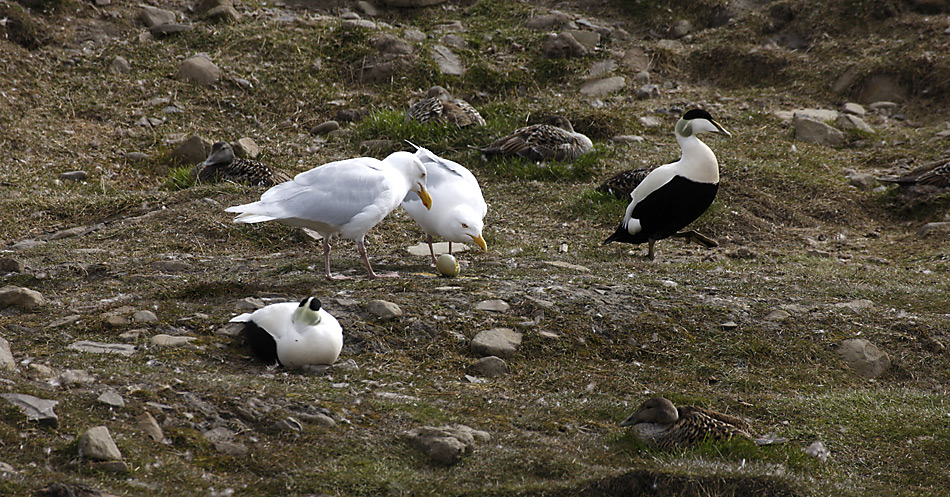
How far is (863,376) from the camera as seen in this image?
206 inches

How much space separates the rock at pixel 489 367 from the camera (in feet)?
16.0

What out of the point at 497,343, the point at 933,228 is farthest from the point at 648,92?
the point at 497,343

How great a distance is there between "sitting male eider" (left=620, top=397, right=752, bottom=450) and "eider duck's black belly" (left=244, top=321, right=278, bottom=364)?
1.82 metres

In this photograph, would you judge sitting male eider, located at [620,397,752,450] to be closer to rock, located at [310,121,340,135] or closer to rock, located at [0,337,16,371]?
rock, located at [0,337,16,371]

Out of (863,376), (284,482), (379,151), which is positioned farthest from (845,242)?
(284,482)

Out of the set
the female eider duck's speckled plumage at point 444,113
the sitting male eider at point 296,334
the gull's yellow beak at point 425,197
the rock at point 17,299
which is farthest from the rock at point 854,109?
the rock at point 17,299

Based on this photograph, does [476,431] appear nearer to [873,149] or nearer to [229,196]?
[229,196]

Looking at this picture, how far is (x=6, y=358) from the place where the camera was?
411 cm

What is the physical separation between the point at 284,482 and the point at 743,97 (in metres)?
11.3

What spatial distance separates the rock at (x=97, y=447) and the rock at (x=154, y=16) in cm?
1093

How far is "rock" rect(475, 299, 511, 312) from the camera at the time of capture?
18.0ft

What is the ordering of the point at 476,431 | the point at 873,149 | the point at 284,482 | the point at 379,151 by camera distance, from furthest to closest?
the point at 873,149, the point at 379,151, the point at 476,431, the point at 284,482

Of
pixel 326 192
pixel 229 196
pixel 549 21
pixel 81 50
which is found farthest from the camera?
pixel 549 21

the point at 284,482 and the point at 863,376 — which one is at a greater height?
the point at 284,482
